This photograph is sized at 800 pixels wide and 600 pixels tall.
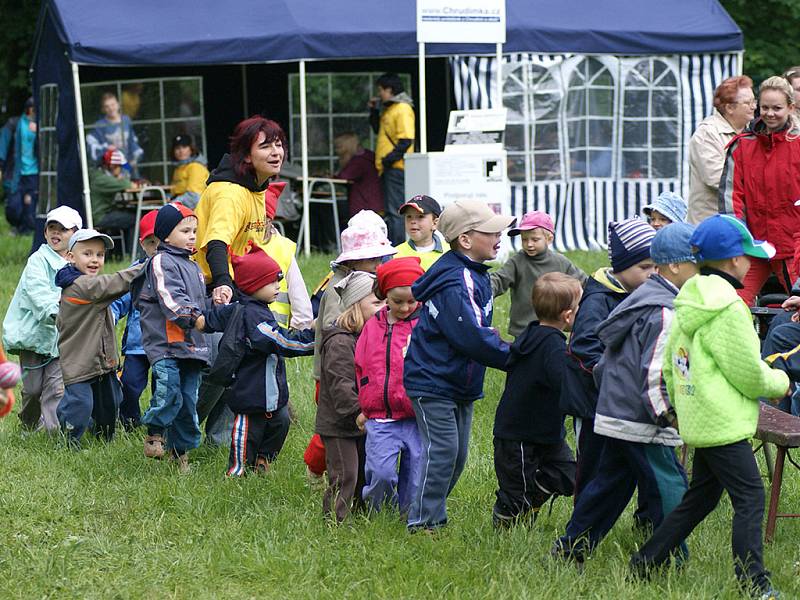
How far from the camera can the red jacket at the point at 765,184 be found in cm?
827

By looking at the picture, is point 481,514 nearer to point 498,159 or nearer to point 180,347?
point 180,347

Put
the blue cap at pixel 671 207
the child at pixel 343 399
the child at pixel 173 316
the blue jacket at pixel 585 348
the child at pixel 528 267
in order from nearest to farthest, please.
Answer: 1. the blue jacket at pixel 585 348
2. the child at pixel 343 399
3. the child at pixel 173 316
4. the blue cap at pixel 671 207
5. the child at pixel 528 267

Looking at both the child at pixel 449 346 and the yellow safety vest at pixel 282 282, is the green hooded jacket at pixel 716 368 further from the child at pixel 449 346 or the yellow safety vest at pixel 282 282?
the yellow safety vest at pixel 282 282

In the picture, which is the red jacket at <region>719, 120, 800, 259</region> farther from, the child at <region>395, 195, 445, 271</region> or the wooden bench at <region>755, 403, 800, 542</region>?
the wooden bench at <region>755, 403, 800, 542</region>

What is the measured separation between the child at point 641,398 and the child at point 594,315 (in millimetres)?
203

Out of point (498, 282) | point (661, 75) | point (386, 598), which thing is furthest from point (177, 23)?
point (386, 598)

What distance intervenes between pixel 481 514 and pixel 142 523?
1651 mm

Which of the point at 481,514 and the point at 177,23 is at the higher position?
the point at 177,23

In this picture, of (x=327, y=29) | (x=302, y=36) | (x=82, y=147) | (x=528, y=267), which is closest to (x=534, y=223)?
(x=528, y=267)

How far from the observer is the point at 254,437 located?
22.9 ft

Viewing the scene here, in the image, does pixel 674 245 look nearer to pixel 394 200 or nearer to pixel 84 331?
pixel 84 331

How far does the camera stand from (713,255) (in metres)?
4.91

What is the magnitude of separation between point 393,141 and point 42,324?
25.1 ft

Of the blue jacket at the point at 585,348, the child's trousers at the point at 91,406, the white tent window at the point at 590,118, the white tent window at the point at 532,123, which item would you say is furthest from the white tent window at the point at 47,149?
the blue jacket at the point at 585,348
